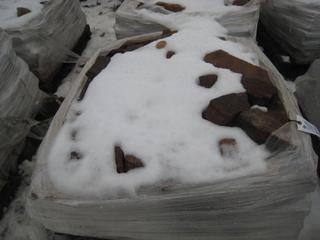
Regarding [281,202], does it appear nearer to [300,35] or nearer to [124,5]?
[300,35]

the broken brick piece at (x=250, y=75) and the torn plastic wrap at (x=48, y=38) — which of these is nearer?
the broken brick piece at (x=250, y=75)

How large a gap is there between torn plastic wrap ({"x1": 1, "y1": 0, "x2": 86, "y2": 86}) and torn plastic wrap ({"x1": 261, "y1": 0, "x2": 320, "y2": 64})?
121 cm

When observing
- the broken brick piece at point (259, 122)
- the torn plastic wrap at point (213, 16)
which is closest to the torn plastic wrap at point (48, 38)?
the torn plastic wrap at point (213, 16)

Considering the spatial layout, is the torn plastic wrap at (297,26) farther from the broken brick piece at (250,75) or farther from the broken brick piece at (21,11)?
the broken brick piece at (21,11)

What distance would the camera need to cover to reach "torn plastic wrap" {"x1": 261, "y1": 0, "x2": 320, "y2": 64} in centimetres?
178

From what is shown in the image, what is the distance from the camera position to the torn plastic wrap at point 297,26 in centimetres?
178

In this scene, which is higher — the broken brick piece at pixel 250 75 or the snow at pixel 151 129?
the broken brick piece at pixel 250 75

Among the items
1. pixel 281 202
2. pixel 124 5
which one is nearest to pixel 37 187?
pixel 281 202

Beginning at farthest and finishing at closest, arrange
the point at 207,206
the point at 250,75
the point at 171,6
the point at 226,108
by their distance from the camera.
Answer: the point at 171,6 → the point at 250,75 → the point at 226,108 → the point at 207,206

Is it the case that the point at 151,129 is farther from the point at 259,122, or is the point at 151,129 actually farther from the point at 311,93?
the point at 311,93

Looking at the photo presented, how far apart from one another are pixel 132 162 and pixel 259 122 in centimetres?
37

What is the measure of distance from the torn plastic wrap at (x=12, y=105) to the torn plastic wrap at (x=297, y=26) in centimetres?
138

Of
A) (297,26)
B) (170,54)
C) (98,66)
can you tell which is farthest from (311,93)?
(98,66)

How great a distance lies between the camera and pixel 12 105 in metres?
1.53
